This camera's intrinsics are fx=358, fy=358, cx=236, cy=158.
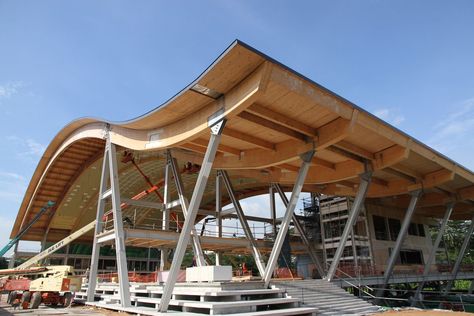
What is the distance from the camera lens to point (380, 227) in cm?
3756

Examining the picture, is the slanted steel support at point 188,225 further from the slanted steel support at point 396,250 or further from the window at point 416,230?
the window at point 416,230

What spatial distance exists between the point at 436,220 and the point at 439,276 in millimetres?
15324

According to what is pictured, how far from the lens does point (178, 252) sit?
15.5 metres

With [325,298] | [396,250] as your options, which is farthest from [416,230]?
[325,298]

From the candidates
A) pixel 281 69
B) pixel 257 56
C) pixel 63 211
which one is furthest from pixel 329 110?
pixel 63 211

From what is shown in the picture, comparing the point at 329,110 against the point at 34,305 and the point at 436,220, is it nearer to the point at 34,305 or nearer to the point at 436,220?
the point at 34,305

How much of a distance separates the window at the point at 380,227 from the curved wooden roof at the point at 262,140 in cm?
229

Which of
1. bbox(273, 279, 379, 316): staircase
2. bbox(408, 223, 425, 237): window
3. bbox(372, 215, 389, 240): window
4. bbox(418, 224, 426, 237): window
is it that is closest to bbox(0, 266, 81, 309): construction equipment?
bbox(273, 279, 379, 316): staircase

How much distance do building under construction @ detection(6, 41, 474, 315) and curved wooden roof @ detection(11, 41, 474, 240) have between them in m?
0.08

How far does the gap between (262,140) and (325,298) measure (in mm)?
9455

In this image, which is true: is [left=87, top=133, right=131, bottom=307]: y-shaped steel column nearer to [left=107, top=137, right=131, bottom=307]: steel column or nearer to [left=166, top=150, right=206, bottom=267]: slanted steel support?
[left=107, top=137, right=131, bottom=307]: steel column

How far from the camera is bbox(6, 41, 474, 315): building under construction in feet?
52.0

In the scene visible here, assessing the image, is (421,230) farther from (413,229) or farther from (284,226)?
(284,226)

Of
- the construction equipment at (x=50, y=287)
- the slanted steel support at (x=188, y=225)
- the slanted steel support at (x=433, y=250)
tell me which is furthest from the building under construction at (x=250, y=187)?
the construction equipment at (x=50, y=287)
